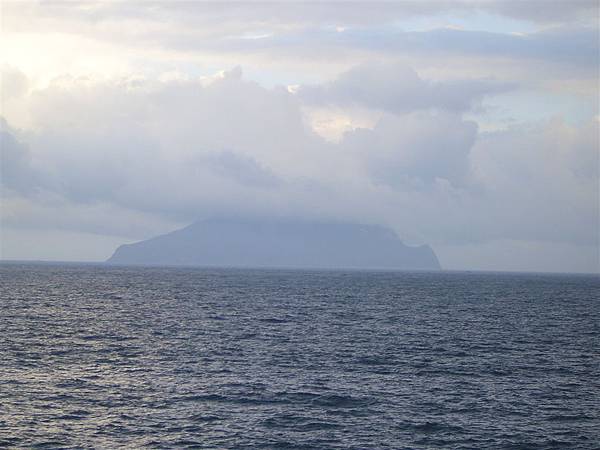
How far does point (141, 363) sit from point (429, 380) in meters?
26.7

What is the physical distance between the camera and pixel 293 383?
5784 cm

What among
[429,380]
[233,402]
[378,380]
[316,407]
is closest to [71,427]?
[233,402]

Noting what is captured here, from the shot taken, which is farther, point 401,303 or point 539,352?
point 401,303

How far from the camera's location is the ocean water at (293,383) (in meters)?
44.2

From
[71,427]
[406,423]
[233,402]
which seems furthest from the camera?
[233,402]

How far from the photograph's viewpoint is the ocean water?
145ft

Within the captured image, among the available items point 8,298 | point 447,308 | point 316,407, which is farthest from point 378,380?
point 8,298

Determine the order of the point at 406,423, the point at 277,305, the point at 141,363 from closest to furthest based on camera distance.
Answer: the point at 406,423, the point at 141,363, the point at 277,305

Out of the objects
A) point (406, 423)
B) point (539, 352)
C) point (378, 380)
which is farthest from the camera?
point (539, 352)

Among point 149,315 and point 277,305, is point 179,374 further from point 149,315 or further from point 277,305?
point 277,305

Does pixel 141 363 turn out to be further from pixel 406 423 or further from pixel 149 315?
pixel 149 315

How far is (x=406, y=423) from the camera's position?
47.2 m

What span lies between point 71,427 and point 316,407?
54.8ft

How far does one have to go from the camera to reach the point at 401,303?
152 meters
